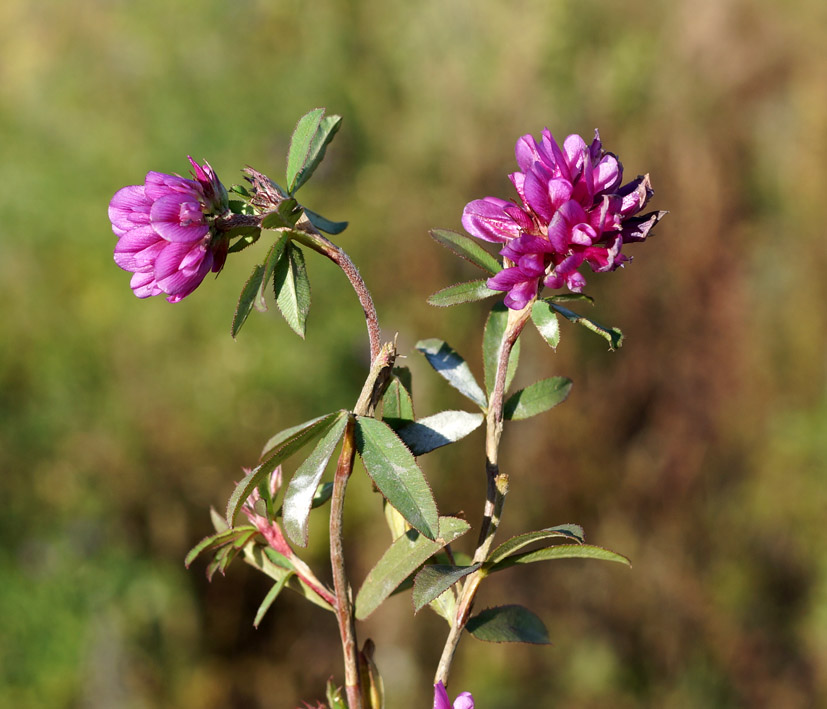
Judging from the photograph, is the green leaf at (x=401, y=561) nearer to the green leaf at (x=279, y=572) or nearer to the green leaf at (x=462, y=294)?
the green leaf at (x=279, y=572)

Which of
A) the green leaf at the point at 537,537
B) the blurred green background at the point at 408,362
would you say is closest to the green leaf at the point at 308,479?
the green leaf at the point at 537,537

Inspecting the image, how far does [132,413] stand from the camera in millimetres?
2312

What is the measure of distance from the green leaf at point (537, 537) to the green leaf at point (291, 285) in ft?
0.56

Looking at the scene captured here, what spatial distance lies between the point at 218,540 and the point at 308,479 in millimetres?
100

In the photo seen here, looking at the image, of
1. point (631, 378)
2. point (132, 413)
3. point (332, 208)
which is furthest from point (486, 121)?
point (132, 413)

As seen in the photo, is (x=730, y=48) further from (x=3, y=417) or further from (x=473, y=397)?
(x=473, y=397)

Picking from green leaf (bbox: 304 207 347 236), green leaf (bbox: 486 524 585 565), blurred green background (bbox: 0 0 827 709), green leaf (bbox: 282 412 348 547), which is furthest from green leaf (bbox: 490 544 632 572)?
blurred green background (bbox: 0 0 827 709)

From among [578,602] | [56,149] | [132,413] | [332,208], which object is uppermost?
[56,149]

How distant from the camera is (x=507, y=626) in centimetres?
50

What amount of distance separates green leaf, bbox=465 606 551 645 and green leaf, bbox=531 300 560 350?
7.4 inches

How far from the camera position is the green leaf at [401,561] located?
1.50 ft

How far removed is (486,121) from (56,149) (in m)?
1.51

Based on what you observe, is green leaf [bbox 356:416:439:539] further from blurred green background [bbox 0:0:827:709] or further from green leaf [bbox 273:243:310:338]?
blurred green background [bbox 0:0:827:709]

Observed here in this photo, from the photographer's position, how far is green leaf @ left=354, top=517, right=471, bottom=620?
0.46 meters
